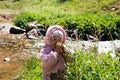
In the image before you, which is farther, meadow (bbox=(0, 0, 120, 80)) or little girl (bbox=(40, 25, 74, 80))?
little girl (bbox=(40, 25, 74, 80))

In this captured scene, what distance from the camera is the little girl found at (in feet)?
19.1

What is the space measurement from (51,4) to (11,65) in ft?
34.0

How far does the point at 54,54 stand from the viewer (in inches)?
228

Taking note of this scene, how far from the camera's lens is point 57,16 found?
19.0m

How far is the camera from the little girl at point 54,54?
19.1 feet

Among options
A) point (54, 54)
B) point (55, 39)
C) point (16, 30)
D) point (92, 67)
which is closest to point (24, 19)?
point (16, 30)

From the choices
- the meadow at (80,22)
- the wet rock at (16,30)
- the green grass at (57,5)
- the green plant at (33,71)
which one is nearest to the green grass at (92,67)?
the meadow at (80,22)

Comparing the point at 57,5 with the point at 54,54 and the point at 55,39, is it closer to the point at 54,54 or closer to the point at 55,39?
the point at 55,39

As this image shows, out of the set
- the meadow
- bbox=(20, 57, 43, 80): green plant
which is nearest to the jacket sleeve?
the meadow

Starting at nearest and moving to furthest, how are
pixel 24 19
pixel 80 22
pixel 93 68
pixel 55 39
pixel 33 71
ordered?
1. pixel 93 68
2. pixel 55 39
3. pixel 33 71
4. pixel 80 22
5. pixel 24 19

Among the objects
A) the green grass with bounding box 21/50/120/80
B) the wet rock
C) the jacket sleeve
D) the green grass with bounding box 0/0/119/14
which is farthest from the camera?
the green grass with bounding box 0/0/119/14

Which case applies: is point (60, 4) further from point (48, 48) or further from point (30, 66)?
point (48, 48)

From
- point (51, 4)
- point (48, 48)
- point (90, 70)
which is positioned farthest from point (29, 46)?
point (90, 70)

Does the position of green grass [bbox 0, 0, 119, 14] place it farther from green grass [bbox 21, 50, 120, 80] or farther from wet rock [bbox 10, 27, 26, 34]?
green grass [bbox 21, 50, 120, 80]
